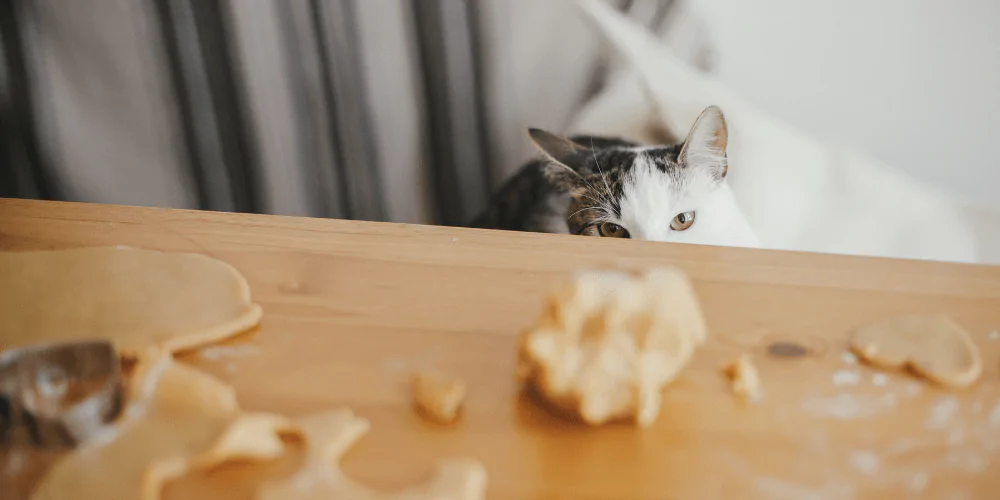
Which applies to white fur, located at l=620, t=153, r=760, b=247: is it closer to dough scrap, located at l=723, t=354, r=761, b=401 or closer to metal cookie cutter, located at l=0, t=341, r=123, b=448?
dough scrap, located at l=723, t=354, r=761, b=401

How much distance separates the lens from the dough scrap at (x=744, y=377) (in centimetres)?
51

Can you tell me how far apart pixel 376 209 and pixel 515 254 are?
60 centimetres

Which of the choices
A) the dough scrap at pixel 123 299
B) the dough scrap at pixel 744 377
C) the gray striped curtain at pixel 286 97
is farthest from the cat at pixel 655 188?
the dough scrap at pixel 123 299

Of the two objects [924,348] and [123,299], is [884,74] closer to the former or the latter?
[924,348]

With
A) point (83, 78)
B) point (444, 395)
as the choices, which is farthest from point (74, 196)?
point (444, 395)

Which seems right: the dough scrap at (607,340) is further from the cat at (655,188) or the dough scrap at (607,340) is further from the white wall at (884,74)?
the white wall at (884,74)

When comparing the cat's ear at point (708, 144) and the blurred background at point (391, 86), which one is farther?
the blurred background at point (391, 86)

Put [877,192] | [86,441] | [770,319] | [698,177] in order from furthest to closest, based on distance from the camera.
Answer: [877,192]
[698,177]
[770,319]
[86,441]

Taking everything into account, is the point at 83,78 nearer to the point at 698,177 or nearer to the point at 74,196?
the point at 74,196

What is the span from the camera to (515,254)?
67 cm

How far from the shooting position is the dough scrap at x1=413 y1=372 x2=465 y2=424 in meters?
0.48

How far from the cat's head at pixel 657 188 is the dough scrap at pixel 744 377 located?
345 mm

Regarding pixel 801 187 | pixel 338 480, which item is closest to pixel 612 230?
pixel 801 187

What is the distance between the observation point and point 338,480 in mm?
427
